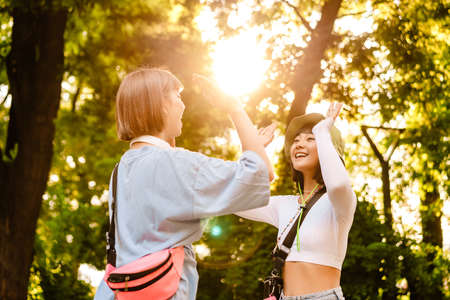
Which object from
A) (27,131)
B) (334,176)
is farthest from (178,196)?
(27,131)

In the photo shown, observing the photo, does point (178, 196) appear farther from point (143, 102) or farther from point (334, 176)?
point (334, 176)

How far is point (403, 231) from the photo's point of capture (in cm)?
877

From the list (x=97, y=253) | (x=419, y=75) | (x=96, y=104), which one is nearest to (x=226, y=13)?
(x=419, y=75)

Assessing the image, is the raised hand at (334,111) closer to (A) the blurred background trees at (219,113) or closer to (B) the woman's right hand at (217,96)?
(B) the woman's right hand at (217,96)

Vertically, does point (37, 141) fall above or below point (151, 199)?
above

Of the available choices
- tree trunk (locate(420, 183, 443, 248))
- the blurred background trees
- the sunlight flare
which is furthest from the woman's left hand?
tree trunk (locate(420, 183, 443, 248))

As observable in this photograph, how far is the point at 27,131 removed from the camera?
25.5 feet

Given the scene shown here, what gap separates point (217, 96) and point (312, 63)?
7.32m

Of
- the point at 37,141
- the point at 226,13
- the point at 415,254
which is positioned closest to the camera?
the point at 37,141

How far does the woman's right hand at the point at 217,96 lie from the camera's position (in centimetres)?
213

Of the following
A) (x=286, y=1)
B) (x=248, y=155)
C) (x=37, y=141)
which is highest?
(x=286, y=1)

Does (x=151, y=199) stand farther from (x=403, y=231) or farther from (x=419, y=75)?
(x=419, y=75)

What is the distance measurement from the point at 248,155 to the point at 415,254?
755 centimetres

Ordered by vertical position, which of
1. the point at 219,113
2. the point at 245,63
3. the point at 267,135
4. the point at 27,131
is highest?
the point at 245,63
